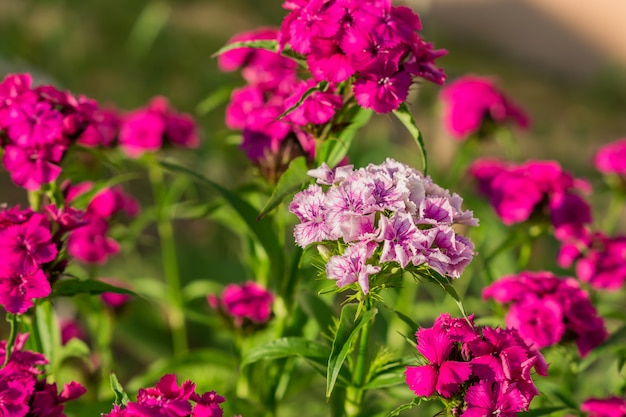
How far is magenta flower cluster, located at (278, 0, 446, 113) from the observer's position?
1.36m

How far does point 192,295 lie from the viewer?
2512mm

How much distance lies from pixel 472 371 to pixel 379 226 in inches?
10.4

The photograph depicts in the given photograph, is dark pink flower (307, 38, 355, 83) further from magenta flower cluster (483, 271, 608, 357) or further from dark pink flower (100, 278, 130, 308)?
dark pink flower (100, 278, 130, 308)

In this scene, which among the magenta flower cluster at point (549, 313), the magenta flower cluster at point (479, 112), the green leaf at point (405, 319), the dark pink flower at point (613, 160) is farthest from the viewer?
the magenta flower cluster at point (479, 112)

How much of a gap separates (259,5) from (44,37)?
6.23ft

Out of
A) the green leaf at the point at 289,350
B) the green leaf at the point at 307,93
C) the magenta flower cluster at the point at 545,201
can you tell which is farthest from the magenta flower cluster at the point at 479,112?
the green leaf at the point at 289,350

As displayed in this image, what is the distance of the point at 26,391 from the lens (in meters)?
1.24

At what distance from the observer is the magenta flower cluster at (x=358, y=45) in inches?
53.4

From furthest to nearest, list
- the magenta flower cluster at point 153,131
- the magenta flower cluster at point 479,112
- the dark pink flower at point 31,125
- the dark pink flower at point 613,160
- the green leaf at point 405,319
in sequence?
the magenta flower cluster at point 479,112, the dark pink flower at point 613,160, the magenta flower cluster at point 153,131, the dark pink flower at point 31,125, the green leaf at point 405,319

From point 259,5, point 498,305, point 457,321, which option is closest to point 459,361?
point 457,321

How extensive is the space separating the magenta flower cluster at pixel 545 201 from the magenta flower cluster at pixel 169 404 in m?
1.08

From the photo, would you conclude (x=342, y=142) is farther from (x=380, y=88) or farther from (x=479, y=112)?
(x=479, y=112)

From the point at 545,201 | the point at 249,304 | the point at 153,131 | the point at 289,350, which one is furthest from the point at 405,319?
the point at 153,131

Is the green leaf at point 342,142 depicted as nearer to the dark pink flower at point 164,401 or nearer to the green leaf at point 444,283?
the green leaf at point 444,283
